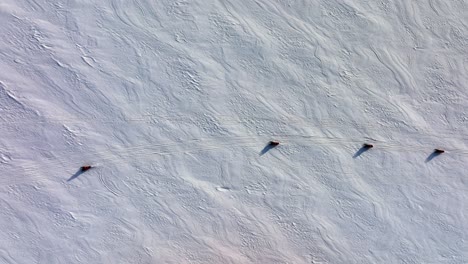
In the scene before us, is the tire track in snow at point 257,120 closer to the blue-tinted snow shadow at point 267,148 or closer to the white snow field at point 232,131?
the white snow field at point 232,131

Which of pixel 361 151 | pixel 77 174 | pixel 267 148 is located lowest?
pixel 77 174

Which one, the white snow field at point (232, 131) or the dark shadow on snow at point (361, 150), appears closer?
the white snow field at point (232, 131)

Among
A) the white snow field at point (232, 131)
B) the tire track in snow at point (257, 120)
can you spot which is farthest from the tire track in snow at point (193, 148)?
the tire track in snow at point (257, 120)

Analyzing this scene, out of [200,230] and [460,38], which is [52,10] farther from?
[460,38]

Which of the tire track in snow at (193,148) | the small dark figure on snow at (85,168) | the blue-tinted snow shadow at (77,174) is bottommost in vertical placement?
the blue-tinted snow shadow at (77,174)

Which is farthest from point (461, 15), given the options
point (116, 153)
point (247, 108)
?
point (116, 153)

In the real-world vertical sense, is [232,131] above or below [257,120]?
below

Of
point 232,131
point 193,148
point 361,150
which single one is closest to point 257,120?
point 232,131

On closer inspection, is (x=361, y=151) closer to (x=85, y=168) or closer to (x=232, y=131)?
(x=232, y=131)

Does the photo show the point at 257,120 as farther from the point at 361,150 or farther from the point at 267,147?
the point at 361,150

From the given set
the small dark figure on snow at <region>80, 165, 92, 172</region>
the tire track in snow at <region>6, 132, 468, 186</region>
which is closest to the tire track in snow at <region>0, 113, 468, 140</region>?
the tire track in snow at <region>6, 132, 468, 186</region>
